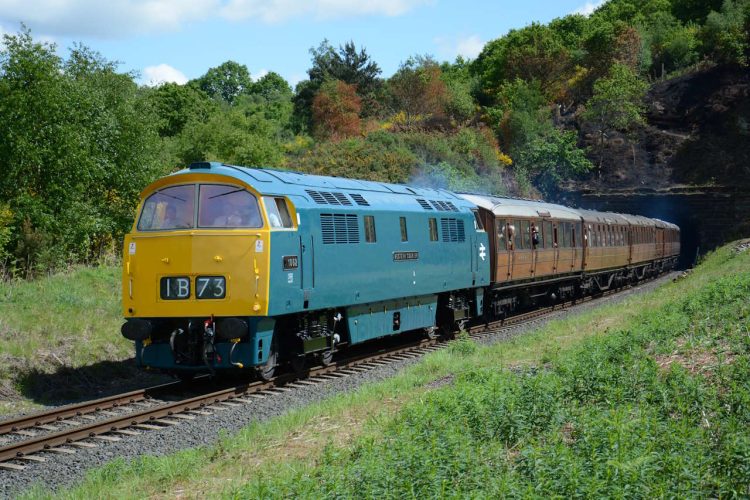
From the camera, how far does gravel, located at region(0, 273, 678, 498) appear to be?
332 inches

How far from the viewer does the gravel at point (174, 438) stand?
8445 mm

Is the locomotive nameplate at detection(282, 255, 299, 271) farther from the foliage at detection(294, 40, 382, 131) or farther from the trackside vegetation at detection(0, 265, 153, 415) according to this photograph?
the foliage at detection(294, 40, 382, 131)

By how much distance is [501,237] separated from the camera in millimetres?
22328

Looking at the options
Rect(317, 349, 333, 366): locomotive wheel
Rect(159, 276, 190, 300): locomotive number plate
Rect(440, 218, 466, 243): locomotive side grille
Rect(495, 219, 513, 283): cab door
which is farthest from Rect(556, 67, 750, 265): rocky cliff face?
Rect(159, 276, 190, 300): locomotive number plate

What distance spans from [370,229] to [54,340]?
21.6 feet

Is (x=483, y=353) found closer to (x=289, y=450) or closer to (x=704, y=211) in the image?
(x=289, y=450)

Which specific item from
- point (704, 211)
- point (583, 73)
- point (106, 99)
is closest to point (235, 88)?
point (583, 73)

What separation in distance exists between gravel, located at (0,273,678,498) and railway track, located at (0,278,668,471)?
0.19 m

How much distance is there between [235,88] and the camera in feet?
392

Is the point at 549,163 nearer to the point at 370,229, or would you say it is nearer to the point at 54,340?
the point at 370,229

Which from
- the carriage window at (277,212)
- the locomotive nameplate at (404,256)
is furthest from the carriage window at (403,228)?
the carriage window at (277,212)

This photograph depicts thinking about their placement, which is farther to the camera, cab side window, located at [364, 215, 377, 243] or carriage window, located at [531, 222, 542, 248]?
carriage window, located at [531, 222, 542, 248]

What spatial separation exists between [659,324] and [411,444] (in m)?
8.26

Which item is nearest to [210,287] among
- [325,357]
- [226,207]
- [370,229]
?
[226,207]
